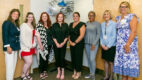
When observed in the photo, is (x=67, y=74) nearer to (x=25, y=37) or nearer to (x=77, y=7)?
(x=25, y=37)

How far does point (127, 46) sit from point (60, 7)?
219 centimetres

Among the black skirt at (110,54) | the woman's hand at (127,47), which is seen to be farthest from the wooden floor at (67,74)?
the woman's hand at (127,47)

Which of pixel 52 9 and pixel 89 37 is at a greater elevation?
pixel 52 9

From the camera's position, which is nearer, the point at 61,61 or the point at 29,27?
the point at 29,27

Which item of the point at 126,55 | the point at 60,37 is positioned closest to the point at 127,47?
the point at 126,55

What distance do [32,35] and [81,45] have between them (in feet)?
3.70

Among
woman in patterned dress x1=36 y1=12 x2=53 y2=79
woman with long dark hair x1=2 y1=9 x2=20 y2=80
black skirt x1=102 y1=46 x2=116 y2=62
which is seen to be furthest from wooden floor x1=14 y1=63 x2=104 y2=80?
woman with long dark hair x1=2 y1=9 x2=20 y2=80

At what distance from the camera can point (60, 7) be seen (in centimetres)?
370

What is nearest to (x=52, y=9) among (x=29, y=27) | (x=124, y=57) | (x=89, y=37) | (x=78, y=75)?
(x=29, y=27)

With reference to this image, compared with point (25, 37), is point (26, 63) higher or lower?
lower

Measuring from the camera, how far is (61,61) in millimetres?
3084

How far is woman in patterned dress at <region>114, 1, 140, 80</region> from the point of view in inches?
88.1

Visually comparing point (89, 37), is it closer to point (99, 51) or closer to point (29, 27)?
point (99, 51)

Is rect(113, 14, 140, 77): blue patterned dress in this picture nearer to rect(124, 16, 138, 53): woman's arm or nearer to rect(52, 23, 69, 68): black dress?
rect(124, 16, 138, 53): woman's arm
